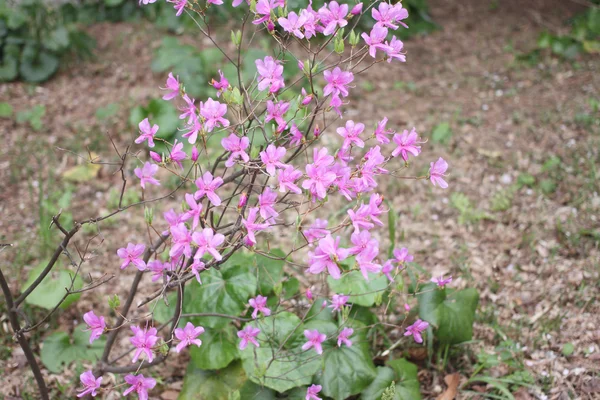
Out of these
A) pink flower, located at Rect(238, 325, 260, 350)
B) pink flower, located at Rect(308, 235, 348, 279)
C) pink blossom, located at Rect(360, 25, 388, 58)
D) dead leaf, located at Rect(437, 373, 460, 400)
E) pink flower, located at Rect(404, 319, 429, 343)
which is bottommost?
dead leaf, located at Rect(437, 373, 460, 400)

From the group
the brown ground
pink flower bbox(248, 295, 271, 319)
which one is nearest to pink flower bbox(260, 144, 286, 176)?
pink flower bbox(248, 295, 271, 319)

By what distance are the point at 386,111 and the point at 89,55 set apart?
264cm

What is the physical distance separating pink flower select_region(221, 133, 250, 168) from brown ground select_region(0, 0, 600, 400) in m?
1.32

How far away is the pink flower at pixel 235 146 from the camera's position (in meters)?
1.65

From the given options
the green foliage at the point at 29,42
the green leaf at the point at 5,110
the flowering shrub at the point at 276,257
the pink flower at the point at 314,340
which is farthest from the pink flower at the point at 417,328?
the green foliage at the point at 29,42

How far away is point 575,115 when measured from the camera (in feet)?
13.4

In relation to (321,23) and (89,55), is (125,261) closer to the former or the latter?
(321,23)

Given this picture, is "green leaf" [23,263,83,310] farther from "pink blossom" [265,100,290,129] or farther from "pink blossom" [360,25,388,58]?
"pink blossom" [360,25,388,58]

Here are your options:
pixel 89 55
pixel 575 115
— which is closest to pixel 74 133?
pixel 89 55

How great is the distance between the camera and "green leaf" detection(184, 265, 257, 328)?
2133 millimetres

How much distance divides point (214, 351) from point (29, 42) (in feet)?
12.1

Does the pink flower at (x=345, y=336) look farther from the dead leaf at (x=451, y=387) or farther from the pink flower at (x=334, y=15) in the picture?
the pink flower at (x=334, y=15)

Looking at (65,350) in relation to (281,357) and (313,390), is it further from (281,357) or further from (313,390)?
(313,390)

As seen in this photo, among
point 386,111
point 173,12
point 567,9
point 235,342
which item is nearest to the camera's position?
Answer: point 235,342
